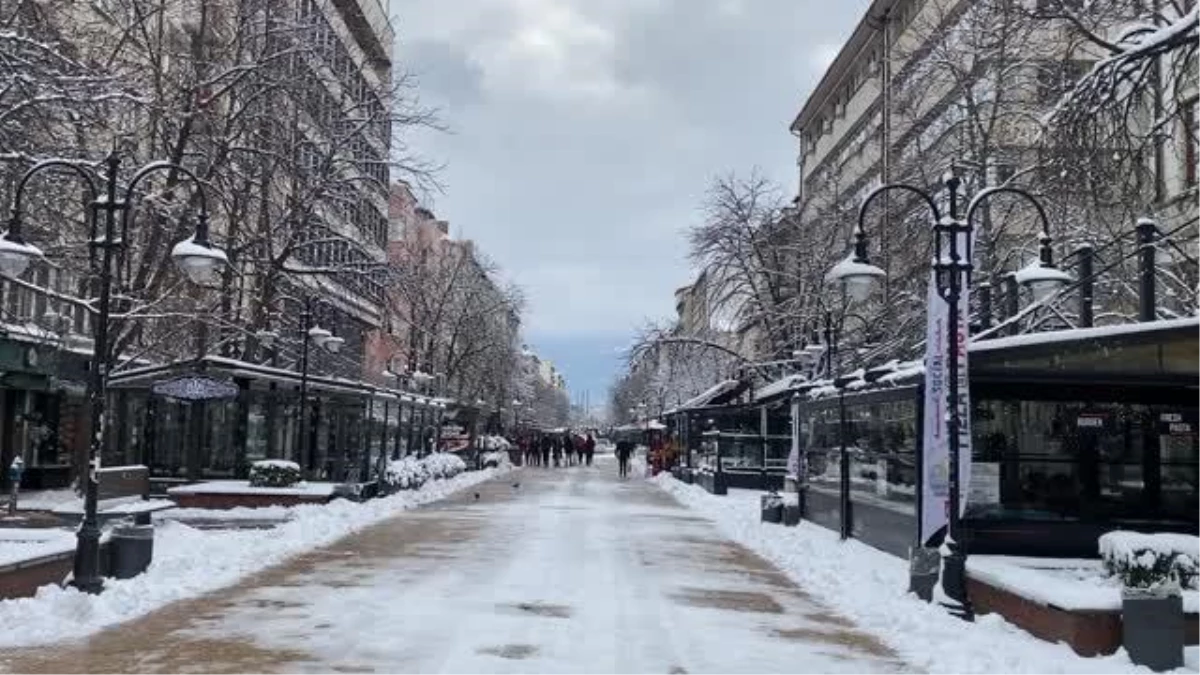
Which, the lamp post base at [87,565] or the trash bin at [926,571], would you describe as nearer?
the lamp post base at [87,565]

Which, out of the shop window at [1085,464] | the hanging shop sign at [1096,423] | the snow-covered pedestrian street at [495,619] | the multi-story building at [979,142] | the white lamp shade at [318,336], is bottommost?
the snow-covered pedestrian street at [495,619]

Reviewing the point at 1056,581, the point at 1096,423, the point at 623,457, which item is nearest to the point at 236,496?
the point at 1096,423

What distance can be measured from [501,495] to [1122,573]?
26856 millimetres

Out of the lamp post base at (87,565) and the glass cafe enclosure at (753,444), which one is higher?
the glass cafe enclosure at (753,444)

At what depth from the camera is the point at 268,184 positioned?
3092cm

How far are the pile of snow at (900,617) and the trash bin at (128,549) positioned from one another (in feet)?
26.5

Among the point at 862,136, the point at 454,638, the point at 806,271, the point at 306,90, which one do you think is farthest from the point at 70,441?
the point at 862,136

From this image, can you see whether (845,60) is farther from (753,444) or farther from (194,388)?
(194,388)

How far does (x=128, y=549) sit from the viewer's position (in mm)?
14922

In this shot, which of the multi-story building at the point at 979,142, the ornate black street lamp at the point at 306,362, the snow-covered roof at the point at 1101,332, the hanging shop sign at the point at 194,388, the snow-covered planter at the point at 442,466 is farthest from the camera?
the snow-covered planter at the point at 442,466

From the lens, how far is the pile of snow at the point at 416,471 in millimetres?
34656

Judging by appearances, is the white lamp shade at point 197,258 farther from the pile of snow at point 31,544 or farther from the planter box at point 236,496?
the planter box at point 236,496

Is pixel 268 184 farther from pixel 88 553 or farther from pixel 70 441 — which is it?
pixel 88 553

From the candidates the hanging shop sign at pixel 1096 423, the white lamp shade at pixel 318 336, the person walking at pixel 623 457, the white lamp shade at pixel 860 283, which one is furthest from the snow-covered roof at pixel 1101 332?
the person walking at pixel 623 457
